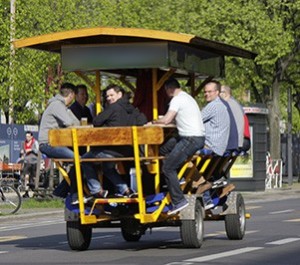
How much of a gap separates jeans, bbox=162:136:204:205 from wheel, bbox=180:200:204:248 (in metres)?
0.40

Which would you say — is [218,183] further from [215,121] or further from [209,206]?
[215,121]

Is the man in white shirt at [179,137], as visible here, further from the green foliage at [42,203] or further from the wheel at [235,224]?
the green foliage at [42,203]

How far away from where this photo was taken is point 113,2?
5841cm

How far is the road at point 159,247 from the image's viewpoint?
16172 millimetres

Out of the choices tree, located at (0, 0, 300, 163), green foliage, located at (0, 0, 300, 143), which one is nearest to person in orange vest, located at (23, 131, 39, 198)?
green foliage, located at (0, 0, 300, 143)

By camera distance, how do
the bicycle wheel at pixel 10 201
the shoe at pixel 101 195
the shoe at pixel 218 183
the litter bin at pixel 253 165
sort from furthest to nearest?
1. the litter bin at pixel 253 165
2. the bicycle wheel at pixel 10 201
3. the shoe at pixel 218 183
4. the shoe at pixel 101 195

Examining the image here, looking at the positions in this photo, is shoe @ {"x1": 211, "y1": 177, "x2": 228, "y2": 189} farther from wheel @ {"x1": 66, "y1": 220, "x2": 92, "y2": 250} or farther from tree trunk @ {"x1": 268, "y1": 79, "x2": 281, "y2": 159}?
tree trunk @ {"x1": 268, "y1": 79, "x2": 281, "y2": 159}

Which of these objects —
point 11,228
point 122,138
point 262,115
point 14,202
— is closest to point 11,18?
point 262,115

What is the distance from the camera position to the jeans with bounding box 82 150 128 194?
1745cm

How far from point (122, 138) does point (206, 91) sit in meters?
2.42

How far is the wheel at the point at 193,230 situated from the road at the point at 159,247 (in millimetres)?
128

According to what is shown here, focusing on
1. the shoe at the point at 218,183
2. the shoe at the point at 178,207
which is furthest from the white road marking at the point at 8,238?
the shoe at the point at 178,207

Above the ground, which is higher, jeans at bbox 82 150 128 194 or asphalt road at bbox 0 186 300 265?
jeans at bbox 82 150 128 194

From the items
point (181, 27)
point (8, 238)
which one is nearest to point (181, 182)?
point (8, 238)
